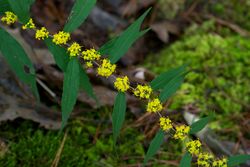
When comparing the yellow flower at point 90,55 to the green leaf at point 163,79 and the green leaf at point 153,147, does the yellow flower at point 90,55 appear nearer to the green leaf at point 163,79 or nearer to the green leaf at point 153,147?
the green leaf at point 163,79

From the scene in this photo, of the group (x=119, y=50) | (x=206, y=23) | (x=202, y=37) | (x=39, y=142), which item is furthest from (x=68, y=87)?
(x=206, y=23)

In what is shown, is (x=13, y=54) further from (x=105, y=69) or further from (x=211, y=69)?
(x=211, y=69)

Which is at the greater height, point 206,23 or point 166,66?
point 206,23

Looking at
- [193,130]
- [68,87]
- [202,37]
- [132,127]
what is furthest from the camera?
[202,37]

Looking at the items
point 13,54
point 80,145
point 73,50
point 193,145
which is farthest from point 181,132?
point 80,145

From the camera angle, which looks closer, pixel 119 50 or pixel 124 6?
pixel 119 50

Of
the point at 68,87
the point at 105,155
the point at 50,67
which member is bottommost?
the point at 68,87

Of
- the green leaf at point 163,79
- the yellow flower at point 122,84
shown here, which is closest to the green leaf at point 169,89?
the green leaf at point 163,79

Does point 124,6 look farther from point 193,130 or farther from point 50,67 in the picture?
Result: point 193,130
